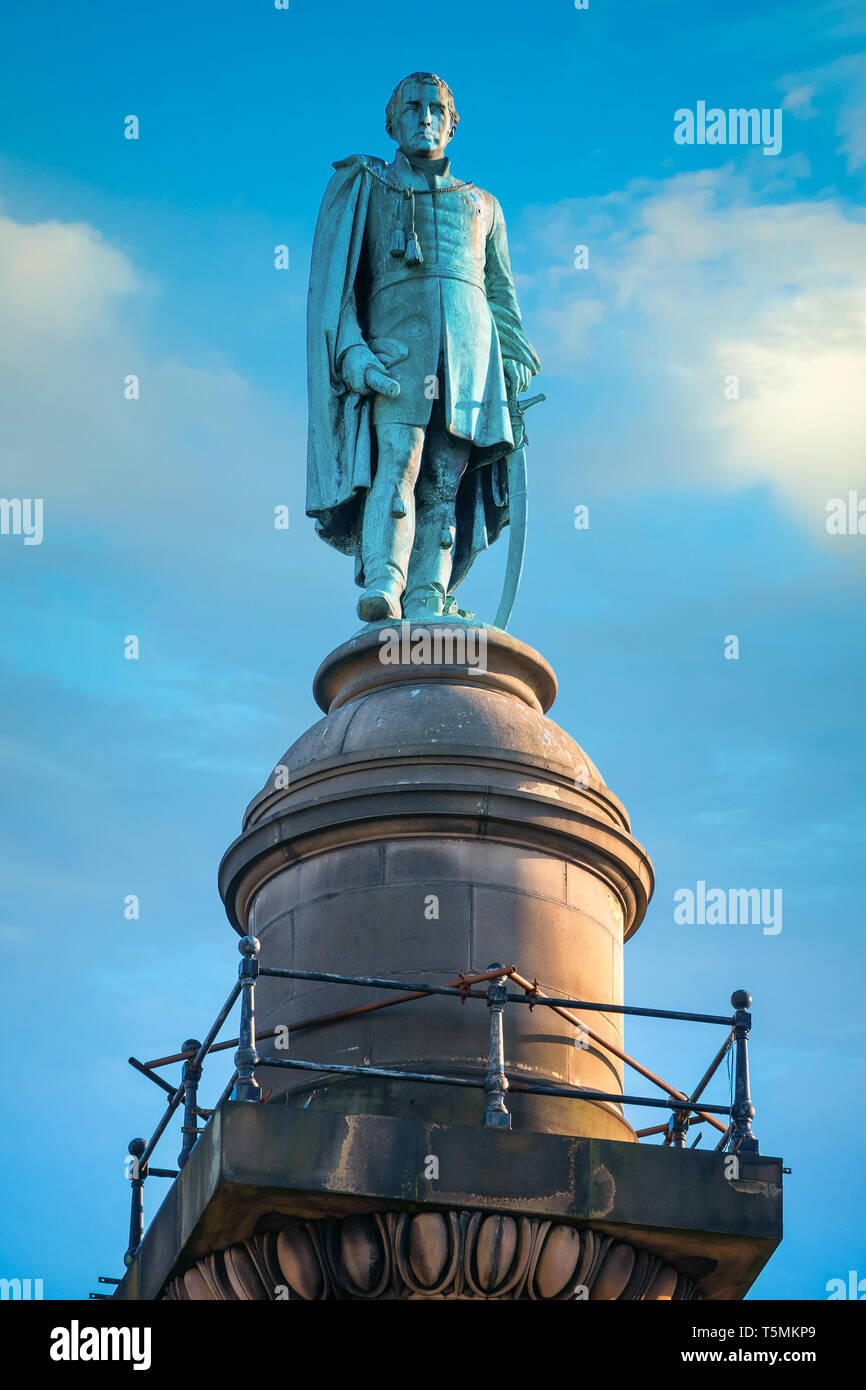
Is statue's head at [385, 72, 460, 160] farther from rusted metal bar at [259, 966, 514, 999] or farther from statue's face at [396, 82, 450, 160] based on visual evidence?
rusted metal bar at [259, 966, 514, 999]

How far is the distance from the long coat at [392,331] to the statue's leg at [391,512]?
5.6 inches

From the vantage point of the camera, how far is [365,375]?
22.8 metres

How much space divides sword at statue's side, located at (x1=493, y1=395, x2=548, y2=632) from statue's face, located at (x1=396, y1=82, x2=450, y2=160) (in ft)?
8.57

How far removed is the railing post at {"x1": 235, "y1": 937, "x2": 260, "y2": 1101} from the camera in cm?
1669

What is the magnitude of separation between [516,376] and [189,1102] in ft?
29.0

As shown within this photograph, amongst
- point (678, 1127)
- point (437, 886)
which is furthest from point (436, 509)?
point (678, 1127)

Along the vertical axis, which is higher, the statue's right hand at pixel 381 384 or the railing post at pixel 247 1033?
the statue's right hand at pixel 381 384

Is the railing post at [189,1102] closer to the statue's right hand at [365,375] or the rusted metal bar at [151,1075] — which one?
the rusted metal bar at [151,1075]

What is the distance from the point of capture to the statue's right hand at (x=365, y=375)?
2267 centimetres

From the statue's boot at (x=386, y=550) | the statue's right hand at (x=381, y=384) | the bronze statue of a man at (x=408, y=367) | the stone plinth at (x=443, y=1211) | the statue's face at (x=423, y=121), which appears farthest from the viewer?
the statue's face at (x=423, y=121)

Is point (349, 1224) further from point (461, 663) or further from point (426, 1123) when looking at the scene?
point (461, 663)

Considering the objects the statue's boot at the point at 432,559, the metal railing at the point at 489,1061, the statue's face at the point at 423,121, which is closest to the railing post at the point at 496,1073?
the metal railing at the point at 489,1061

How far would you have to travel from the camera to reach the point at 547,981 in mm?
19219
